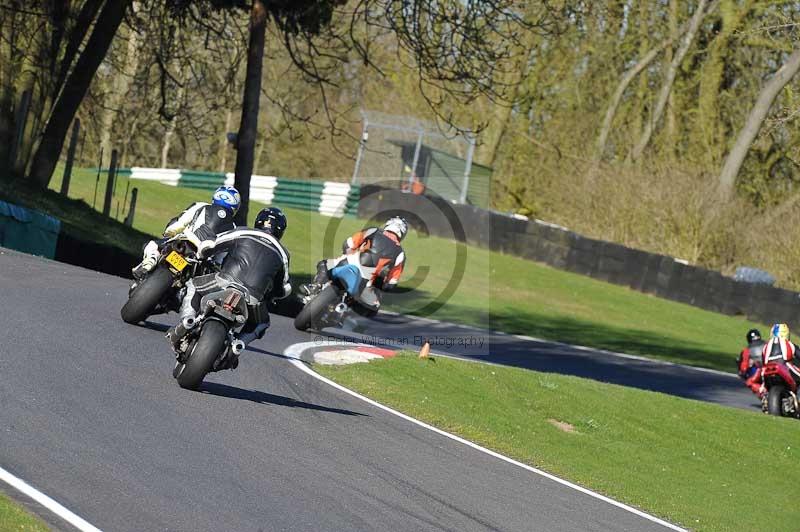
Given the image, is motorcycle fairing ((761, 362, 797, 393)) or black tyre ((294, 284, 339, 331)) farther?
motorcycle fairing ((761, 362, 797, 393))

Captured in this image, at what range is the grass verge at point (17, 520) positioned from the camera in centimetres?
539

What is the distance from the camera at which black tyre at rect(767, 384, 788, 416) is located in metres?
18.5

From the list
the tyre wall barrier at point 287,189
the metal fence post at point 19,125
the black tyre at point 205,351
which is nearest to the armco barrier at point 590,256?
the tyre wall barrier at point 287,189

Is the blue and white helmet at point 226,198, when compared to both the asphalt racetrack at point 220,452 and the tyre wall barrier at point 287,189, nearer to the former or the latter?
the asphalt racetrack at point 220,452

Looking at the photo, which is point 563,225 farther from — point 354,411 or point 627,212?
point 354,411

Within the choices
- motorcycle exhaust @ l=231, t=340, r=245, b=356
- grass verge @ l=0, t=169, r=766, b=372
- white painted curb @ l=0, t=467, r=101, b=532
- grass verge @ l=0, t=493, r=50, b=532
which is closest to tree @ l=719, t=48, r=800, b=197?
grass verge @ l=0, t=169, r=766, b=372

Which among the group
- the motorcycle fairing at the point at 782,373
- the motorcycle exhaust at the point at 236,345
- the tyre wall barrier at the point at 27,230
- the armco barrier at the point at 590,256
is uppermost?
the armco barrier at the point at 590,256

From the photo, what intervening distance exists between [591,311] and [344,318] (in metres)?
15.5

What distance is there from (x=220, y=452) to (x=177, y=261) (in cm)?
379

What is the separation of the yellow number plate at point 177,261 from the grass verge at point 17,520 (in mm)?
5507

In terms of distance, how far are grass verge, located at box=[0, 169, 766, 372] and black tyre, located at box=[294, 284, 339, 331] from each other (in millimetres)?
5493

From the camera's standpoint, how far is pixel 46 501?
5867mm

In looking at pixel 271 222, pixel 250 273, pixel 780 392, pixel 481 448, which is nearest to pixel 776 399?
pixel 780 392

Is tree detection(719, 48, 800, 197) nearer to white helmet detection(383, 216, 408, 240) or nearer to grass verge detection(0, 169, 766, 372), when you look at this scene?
grass verge detection(0, 169, 766, 372)
